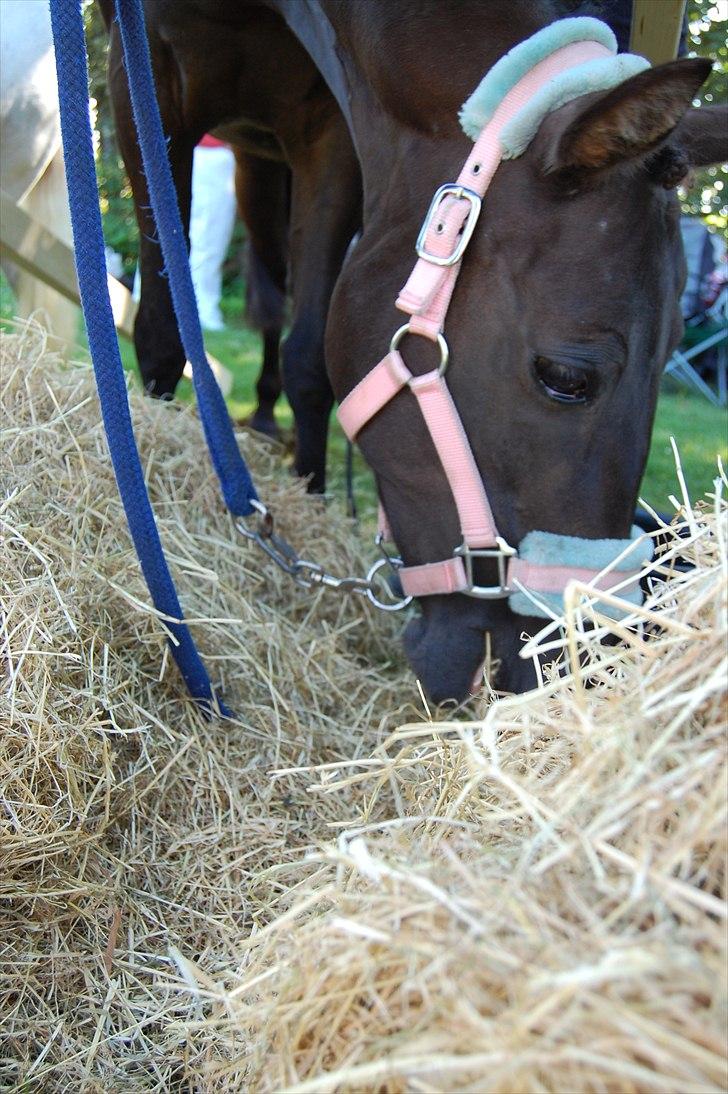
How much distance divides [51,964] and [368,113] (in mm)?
1443

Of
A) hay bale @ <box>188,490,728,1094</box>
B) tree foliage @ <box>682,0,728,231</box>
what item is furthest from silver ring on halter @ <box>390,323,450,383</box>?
tree foliage @ <box>682,0,728,231</box>

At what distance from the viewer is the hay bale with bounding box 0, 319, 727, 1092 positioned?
516mm

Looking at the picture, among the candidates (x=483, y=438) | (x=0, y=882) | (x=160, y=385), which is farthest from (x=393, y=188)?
(x=0, y=882)

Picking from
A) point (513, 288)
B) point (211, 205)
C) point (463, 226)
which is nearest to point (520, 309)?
point (513, 288)

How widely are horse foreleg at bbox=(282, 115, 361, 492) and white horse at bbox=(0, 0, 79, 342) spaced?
0.62 metres

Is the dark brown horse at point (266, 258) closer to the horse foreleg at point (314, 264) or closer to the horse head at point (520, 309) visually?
the horse foreleg at point (314, 264)

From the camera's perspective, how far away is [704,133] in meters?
1.37

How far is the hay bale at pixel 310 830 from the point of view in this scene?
52cm

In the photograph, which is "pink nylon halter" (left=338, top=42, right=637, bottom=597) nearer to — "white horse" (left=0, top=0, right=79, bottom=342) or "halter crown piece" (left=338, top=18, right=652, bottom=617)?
"halter crown piece" (left=338, top=18, right=652, bottom=617)

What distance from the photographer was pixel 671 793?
570 millimetres

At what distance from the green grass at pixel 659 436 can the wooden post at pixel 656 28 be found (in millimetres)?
797

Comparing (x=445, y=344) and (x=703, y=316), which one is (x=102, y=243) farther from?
(x=703, y=316)

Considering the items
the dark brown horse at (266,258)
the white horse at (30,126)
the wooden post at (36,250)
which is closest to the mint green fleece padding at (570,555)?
the wooden post at (36,250)

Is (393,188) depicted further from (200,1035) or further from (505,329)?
(200,1035)
